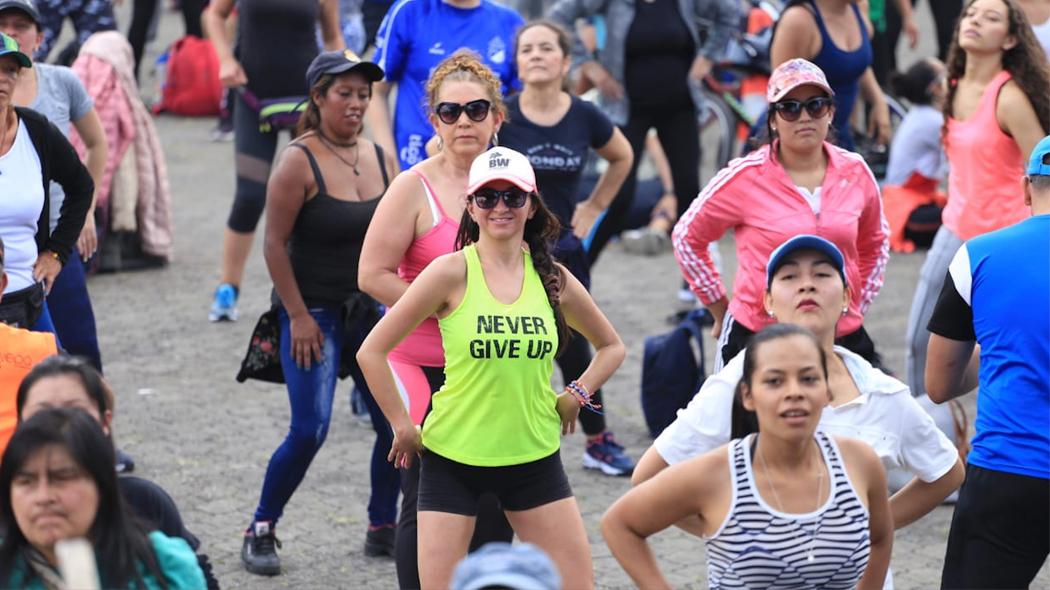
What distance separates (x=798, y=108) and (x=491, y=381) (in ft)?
5.73

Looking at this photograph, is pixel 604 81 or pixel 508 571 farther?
pixel 604 81

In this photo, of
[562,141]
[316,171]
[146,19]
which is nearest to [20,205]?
[316,171]

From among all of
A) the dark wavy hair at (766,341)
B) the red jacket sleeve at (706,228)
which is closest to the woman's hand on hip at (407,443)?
the dark wavy hair at (766,341)

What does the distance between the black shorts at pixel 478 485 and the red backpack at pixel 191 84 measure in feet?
37.6

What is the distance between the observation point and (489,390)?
5031 millimetres

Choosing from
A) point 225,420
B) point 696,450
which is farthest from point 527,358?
point 225,420

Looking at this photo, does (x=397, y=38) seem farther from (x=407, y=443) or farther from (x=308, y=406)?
(x=407, y=443)

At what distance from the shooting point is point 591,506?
734cm

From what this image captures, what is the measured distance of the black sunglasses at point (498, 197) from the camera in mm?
5141

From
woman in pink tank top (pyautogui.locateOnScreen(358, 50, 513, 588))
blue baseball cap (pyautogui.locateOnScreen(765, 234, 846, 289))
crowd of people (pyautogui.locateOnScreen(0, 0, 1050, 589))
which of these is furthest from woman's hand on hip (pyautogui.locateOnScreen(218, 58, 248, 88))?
blue baseball cap (pyautogui.locateOnScreen(765, 234, 846, 289))

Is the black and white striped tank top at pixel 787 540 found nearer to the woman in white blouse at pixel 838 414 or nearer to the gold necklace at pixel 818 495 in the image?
the gold necklace at pixel 818 495

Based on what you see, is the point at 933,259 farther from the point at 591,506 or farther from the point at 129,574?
the point at 129,574

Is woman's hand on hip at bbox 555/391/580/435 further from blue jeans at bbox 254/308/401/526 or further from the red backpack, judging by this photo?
the red backpack

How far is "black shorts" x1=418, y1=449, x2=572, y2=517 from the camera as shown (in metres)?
5.07
